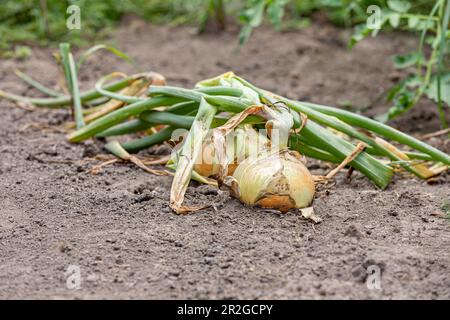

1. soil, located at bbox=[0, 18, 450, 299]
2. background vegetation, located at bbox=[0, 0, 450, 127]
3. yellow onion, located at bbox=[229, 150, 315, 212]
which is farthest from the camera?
background vegetation, located at bbox=[0, 0, 450, 127]

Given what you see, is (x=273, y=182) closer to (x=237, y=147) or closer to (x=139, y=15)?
(x=237, y=147)

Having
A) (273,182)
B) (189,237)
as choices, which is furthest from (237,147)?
(189,237)

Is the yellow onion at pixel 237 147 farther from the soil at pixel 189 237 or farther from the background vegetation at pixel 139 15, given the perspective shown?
the background vegetation at pixel 139 15

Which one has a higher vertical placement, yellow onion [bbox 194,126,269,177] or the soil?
yellow onion [bbox 194,126,269,177]

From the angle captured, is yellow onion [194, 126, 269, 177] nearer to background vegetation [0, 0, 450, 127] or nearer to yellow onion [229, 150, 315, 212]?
yellow onion [229, 150, 315, 212]

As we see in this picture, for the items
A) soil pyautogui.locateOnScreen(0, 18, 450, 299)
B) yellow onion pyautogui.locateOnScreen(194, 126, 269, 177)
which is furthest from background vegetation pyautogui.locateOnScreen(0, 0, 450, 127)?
yellow onion pyautogui.locateOnScreen(194, 126, 269, 177)
